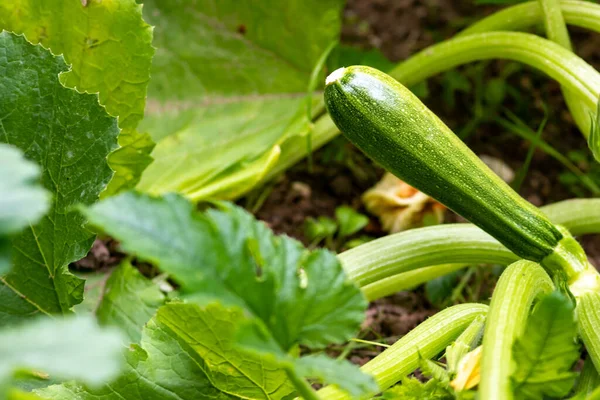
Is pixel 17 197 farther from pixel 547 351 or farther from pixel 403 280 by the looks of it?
pixel 403 280

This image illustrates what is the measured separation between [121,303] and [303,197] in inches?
29.3

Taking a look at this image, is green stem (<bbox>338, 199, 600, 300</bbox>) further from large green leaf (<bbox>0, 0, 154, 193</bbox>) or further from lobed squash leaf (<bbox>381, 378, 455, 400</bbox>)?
large green leaf (<bbox>0, 0, 154, 193</bbox>)

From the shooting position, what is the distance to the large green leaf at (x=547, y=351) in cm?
100

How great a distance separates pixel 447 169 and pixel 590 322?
0.39 meters

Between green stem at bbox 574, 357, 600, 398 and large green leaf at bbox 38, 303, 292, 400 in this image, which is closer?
large green leaf at bbox 38, 303, 292, 400

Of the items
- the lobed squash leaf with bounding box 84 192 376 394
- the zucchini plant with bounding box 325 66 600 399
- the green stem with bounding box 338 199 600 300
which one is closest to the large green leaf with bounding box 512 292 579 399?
the lobed squash leaf with bounding box 84 192 376 394

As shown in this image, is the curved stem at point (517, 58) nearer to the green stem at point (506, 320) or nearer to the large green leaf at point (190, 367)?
Result: the green stem at point (506, 320)

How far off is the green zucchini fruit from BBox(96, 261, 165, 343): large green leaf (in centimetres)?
67

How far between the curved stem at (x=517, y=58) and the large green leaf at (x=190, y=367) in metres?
0.94

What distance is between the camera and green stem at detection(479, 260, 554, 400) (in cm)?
104

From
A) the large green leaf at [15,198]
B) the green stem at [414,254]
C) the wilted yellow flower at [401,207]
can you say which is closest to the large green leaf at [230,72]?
the wilted yellow flower at [401,207]

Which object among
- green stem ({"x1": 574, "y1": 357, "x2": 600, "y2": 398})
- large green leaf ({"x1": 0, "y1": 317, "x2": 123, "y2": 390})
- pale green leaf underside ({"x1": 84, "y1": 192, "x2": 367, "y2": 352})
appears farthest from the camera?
green stem ({"x1": 574, "y1": 357, "x2": 600, "y2": 398})

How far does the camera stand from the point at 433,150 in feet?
4.82

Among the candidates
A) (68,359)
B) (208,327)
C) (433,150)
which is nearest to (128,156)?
(208,327)
